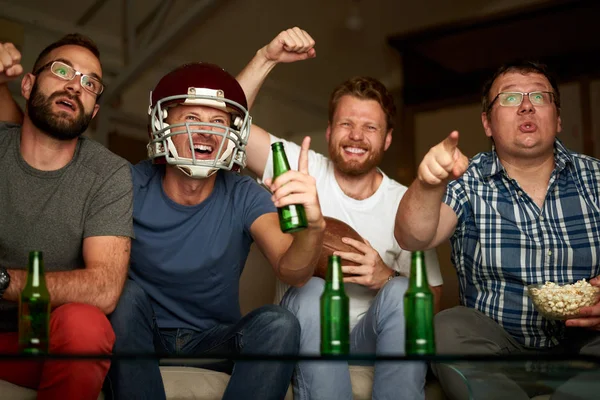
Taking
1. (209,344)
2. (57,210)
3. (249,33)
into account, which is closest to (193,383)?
(209,344)

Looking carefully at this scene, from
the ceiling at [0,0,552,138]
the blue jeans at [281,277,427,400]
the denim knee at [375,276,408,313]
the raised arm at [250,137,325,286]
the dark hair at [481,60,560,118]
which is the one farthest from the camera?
the ceiling at [0,0,552,138]

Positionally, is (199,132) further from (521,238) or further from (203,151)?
(521,238)

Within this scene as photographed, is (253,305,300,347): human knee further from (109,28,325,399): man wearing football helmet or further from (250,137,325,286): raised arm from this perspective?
(250,137,325,286): raised arm

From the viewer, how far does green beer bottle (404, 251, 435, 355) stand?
154cm

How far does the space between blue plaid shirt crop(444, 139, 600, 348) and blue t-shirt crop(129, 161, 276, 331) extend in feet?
2.14

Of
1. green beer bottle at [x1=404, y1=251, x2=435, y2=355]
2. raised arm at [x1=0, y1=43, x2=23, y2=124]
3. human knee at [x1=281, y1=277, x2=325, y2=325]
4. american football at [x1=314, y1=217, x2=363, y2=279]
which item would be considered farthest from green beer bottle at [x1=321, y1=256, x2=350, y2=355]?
raised arm at [x1=0, y1=43, x2=23, y2=124]

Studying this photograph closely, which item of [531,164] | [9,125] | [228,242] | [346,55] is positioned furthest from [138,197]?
[346,55]

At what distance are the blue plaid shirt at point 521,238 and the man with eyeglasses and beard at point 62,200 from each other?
104 centimetres

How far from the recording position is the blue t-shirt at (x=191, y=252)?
2.24 metres

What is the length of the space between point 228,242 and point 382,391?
0.61m

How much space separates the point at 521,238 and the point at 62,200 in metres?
1.35

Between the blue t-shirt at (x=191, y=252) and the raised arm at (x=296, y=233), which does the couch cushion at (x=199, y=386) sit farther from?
the raised arm at (x=296, y=233)

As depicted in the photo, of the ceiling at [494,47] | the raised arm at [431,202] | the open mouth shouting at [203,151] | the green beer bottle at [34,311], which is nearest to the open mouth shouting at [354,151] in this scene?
the raised arm at [431,202]

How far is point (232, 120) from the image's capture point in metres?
2.40
